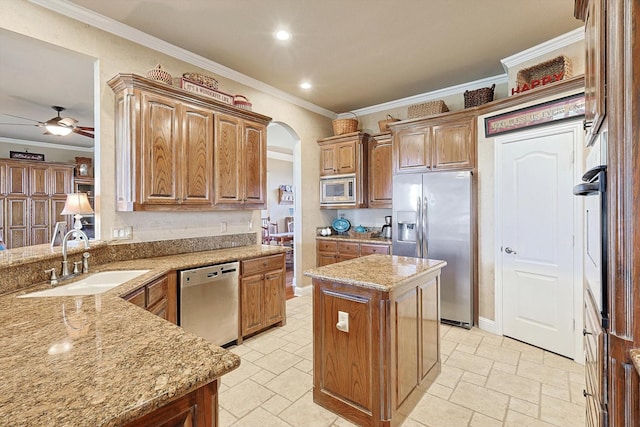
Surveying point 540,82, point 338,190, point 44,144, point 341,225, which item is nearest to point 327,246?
point 341,225

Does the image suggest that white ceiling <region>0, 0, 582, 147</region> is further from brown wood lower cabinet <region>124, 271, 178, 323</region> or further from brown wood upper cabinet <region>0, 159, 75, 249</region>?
brown wood upper cabinet <region>0, 159, 75, 249</region>

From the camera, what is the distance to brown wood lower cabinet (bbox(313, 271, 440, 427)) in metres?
1.78

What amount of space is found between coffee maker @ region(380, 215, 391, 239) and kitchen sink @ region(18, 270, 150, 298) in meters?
3.25

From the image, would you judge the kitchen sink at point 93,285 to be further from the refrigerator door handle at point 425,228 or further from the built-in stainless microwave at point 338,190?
the built-in stainless microwave at point 338,190

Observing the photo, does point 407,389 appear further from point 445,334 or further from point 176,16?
point 176,16

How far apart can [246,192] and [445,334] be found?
2707 millimetres

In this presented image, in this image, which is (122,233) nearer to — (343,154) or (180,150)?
(180,150)

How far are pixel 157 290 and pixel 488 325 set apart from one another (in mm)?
3355

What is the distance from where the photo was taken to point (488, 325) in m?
3.33

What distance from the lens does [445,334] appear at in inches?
129

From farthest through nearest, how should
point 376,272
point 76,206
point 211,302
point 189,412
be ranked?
point 211,302 → point 76,206 → point 376,272 → point 189,412

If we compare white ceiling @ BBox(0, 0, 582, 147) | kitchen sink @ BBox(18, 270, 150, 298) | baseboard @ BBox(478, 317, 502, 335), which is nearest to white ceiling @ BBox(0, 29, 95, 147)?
white ceiling @ BBox(0, 0, 582, 147)

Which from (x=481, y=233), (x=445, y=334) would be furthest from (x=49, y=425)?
(x=481, y=233)

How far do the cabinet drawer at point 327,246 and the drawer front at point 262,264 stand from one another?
1344 millimetres
